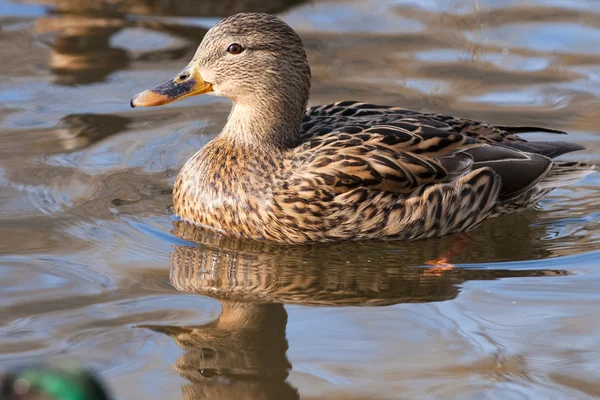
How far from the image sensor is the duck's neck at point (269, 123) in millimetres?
7602

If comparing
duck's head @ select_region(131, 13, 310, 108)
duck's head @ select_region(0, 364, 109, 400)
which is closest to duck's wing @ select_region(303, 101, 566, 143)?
duck's head @ select_region(131, 13, 310, 108)

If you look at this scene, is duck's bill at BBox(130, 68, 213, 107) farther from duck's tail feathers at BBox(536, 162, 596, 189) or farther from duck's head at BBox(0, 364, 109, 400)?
duck's head at BBox(0, 364, 109, 400)

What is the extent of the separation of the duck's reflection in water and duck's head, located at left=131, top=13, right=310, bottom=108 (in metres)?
0.94

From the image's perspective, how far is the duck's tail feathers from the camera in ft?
26.3

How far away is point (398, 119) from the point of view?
306 inches

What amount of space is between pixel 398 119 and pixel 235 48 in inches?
48.3

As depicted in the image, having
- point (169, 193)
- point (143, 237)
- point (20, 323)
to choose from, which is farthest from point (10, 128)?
point (20, 323)

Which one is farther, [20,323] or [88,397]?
[20,323]

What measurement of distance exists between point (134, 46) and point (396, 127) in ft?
14.5

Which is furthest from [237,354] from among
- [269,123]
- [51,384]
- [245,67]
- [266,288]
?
[51,384]

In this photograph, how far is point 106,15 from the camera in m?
11.9

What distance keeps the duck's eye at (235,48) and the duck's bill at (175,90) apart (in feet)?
0.87

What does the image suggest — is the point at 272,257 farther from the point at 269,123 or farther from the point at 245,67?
the point at 245,67

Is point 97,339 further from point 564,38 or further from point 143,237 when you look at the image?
point 564,38
